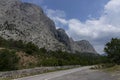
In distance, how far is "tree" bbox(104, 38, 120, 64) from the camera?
57688 millimetres

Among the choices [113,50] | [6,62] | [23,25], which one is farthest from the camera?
[23,25]

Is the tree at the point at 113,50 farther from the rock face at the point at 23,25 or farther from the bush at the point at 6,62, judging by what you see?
the rock face at the point at 23,25

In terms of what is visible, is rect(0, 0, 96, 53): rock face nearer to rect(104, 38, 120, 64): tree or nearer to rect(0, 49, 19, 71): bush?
rect(104, 38, 120, 64): tree

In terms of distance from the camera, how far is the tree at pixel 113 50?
2271 inches

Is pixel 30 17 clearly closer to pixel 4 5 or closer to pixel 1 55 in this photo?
pixel 4 5

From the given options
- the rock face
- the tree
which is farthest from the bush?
the rock face

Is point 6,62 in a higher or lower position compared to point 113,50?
lower

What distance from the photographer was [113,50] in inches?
2302

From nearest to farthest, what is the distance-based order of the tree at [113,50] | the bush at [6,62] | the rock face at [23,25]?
the bush at [6,62] < the tree at [113,50] < the rock face at [23,25]

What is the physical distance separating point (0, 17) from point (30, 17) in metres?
34.4

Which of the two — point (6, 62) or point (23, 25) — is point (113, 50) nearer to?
point (6, 62)

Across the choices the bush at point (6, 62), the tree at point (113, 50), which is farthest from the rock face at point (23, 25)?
the bush at point (6, 62)

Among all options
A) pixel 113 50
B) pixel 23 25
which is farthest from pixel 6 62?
pixel 23 25

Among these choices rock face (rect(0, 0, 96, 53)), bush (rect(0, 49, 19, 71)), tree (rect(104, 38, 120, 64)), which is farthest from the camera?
rock face (rect(0, 0, 96, 53))
